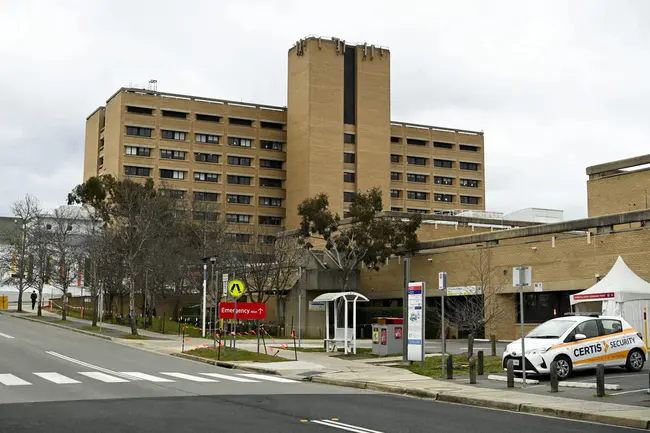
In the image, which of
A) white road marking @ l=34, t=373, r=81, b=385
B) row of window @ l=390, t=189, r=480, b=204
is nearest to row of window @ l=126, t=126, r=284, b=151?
row of window @ l=390, t=189, r=480, b=204

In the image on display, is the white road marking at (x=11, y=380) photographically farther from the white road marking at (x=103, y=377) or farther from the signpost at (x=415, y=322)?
the signpost at (x=415, y=322)

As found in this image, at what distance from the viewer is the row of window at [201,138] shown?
100625 mm

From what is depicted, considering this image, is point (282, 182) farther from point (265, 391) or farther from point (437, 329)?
point (265, 391)

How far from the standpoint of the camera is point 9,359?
26734 mm

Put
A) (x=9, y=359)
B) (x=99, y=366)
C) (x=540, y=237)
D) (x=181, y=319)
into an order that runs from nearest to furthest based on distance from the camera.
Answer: (x=99, y=366)
(x=9, y=359)
(x=540, y=237)
(x=181, y=319)

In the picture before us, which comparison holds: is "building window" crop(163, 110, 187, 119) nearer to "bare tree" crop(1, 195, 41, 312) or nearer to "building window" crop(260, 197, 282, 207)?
"building window" crop(260, 197, 282, 207)

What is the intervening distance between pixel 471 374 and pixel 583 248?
22.9 metres

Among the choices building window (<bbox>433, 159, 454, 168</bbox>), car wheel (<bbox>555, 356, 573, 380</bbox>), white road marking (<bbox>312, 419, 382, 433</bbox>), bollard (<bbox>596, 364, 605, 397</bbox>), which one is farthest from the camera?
building window (<bbox>433, 159, 454, 168</bbox>)

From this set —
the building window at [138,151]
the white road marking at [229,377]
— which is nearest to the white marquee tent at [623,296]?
the white road marking at [229,377]

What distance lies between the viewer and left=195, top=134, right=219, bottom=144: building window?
104 m

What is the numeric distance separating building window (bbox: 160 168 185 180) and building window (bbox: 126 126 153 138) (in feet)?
16.6

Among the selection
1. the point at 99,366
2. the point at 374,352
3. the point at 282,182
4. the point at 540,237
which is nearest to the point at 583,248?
the point at 540,237

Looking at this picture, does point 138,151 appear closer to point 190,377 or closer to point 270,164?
point 270,164

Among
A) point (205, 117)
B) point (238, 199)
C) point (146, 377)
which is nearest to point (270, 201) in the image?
point (238, 199)
